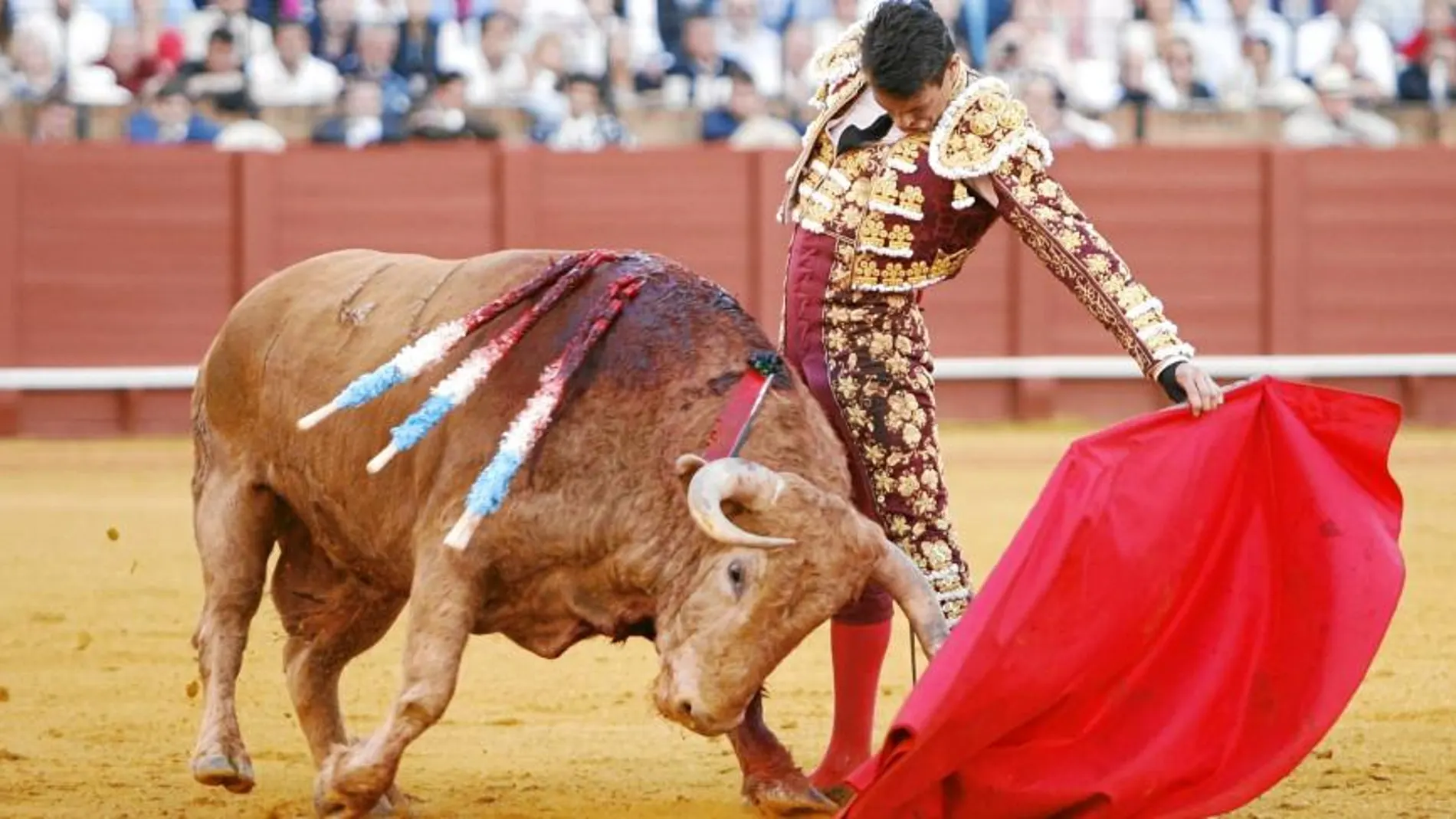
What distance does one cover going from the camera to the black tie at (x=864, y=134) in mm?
3643

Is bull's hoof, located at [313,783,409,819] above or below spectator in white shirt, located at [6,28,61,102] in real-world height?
below

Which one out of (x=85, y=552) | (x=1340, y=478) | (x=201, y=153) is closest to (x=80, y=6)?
(x=201, y=153)

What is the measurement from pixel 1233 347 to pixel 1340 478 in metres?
7.88

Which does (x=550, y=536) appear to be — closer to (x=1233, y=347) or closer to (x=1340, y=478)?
(x=1340, y=478)

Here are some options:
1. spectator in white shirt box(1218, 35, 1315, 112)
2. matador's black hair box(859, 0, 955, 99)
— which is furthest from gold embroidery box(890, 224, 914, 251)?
spectator in white shirt box(1218, 35, 1315, 112)

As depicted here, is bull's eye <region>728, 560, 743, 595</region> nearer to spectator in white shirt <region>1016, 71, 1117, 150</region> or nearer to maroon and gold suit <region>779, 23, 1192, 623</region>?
maroon and gold suit <region>779, 23, 1192, 623</region>

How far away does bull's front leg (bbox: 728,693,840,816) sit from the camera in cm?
366

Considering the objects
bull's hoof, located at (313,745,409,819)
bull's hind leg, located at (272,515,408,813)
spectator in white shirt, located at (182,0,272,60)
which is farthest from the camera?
spectator in white shirt, located at (182,0,272,60)

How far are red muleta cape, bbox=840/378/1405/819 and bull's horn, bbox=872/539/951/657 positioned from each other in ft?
0.19

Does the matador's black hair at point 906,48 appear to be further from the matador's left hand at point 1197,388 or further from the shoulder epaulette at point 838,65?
the matador's left hand at point 1197,388

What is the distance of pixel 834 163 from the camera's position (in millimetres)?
3705

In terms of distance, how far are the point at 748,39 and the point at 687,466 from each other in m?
7.44

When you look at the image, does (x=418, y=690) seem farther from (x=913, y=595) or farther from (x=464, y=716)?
(x=464, y=716)

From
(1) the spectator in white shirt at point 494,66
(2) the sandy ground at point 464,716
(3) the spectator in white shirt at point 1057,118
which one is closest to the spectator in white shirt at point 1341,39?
(3) the spectator in white shirt at point 1057,118
